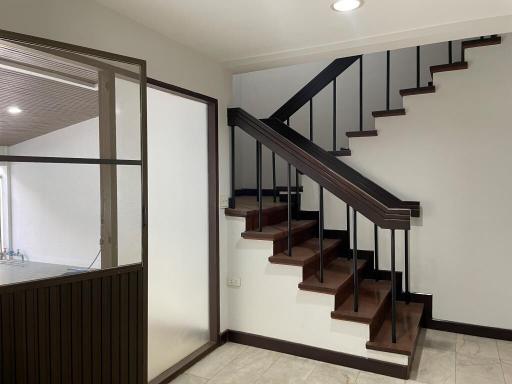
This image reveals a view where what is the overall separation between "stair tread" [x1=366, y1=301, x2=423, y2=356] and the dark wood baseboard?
70 mm

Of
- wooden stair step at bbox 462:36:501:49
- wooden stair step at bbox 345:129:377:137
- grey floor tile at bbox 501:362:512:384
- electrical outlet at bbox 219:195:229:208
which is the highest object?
wooden stair step at bbox 462:36:501:49

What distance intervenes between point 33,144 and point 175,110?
1602 millimetres

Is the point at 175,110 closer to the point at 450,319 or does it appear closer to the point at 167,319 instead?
the point at 167,319

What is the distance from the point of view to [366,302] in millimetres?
2908

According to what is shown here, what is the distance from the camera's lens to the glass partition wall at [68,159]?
61.1 inches

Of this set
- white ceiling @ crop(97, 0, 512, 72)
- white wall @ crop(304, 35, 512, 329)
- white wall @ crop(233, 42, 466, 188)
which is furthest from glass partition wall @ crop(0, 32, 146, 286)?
white wall @ crop(233, 42, 466, 188)

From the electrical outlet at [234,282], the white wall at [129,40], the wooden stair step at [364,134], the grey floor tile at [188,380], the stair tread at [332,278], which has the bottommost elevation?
the grey floor tile at [188,380]

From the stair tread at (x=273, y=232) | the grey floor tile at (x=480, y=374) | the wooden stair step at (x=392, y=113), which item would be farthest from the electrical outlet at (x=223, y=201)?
the grey floor tile at (x=480, y=374)

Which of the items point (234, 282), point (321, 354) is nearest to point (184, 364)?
point (234, 282)

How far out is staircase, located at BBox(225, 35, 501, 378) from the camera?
8.54ft

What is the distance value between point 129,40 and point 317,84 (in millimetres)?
2245

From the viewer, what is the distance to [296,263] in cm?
284

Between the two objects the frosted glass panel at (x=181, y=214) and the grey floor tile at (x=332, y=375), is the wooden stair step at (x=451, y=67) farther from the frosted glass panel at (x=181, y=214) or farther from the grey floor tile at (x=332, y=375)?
the grey floor tile at (x=332, y=375)

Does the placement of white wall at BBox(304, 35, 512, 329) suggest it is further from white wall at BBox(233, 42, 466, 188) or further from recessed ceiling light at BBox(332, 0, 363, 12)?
recessed ceiling light at BBox(332, 0, 363, 12)
